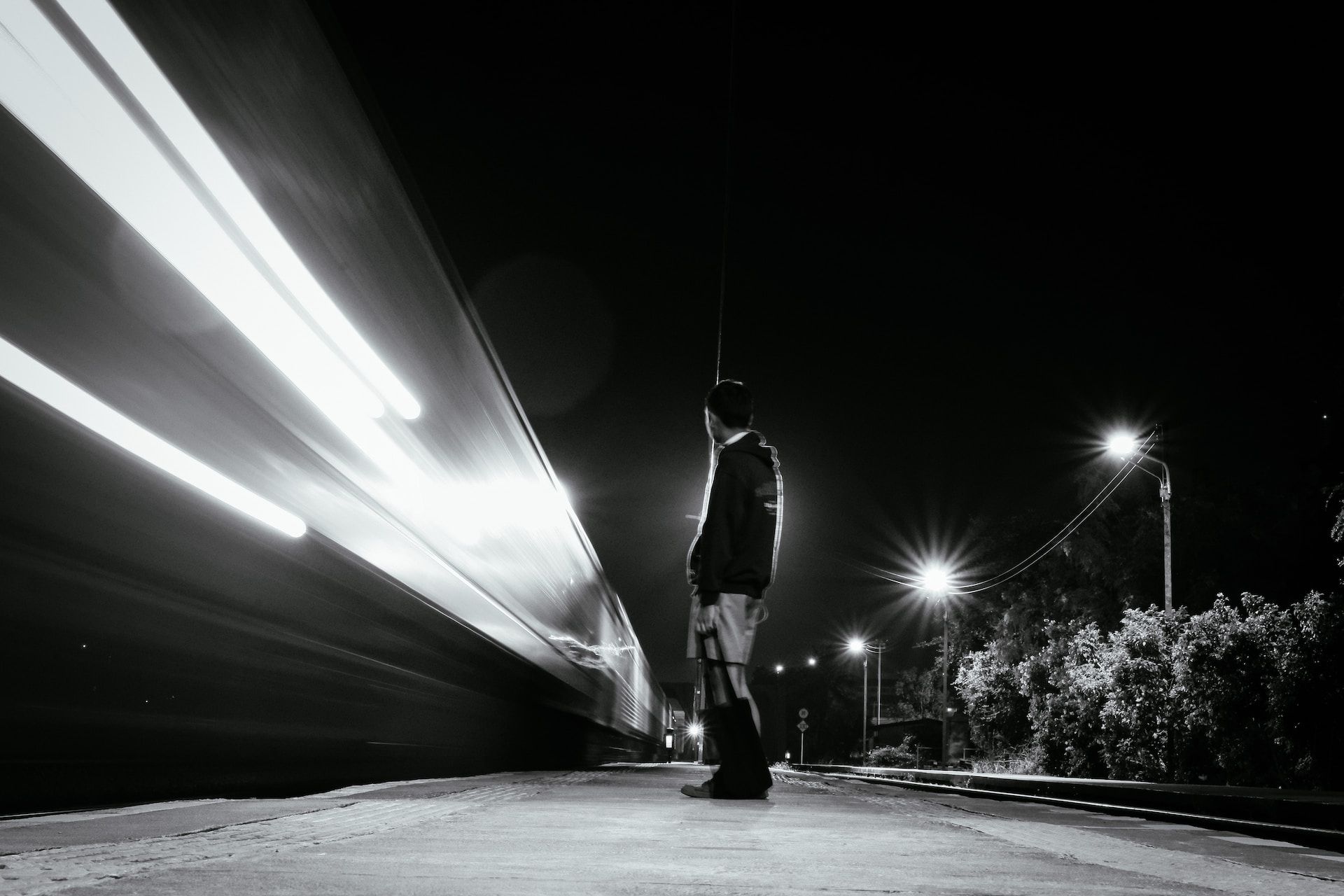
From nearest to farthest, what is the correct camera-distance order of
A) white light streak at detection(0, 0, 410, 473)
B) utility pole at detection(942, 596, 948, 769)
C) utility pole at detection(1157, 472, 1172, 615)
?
1. white light streak at detection(0, 0, 410, 473)
2. utility pole at detection(1157, 472, 1172, 615)
3. utility pole at detection(942, 596, 948, 769)

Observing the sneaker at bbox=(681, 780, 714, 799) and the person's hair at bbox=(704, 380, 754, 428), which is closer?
the sneaker at bbox=(681, 780, 714, 799)

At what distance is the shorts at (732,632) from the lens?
488cm

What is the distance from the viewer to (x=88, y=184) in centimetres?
277


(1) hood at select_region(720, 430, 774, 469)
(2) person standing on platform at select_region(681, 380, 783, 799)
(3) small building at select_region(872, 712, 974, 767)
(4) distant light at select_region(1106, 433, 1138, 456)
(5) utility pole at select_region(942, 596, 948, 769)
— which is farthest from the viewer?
(3) small building at select_region(872, 712, 974, 767)

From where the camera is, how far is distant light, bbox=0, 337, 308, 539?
8.96ft


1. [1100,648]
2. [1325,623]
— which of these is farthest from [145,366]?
[1100,648]

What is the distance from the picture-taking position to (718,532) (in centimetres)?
490

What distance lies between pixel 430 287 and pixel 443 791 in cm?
214

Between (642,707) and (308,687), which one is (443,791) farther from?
(642,707)

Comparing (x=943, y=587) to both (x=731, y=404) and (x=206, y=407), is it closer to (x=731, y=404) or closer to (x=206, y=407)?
(x=731, y=404)

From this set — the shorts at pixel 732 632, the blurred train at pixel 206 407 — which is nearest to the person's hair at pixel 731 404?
the shorts at pixel 732 632

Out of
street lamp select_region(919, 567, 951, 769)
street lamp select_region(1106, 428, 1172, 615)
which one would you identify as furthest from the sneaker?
street lamp select_region(919, 567, 951, 769)

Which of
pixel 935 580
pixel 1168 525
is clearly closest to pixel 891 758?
pixel 935 580

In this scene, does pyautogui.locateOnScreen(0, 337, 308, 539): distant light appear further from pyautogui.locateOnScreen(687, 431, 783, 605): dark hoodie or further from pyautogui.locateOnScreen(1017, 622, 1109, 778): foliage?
pyautogui.locateOnScreen(1017, 622, 1109, 778): foliage
